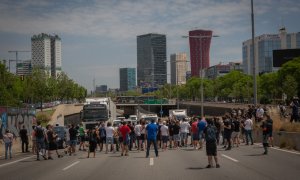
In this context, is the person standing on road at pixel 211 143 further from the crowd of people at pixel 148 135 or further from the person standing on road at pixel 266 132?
the person standing on road at pixel 266 132

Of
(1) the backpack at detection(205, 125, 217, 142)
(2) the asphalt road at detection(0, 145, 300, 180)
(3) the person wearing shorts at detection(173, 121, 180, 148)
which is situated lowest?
(2) the asphalt road at detection(0, 145, 300, 180)

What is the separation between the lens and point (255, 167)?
1527 cm

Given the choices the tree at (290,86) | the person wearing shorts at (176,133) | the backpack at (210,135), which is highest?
the tree at (290,86)

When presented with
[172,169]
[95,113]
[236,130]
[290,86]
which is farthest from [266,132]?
[290,86]

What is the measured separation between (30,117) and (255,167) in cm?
3167

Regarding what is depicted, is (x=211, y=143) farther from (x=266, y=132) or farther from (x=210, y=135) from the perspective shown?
(x=266, y=132)

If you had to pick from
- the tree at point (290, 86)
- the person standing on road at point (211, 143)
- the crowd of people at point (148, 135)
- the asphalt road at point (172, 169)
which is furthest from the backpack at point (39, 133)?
the tree at point (290, 86)

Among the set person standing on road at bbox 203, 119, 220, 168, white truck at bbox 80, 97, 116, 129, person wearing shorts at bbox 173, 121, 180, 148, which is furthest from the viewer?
white truck at bbox 80, 97, 116, 129

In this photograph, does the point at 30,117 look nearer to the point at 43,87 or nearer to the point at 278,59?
the point at 43,87

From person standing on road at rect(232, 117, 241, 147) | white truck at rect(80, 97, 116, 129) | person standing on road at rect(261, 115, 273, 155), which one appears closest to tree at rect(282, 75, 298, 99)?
white truck at rect(80, 97, 116, 129)

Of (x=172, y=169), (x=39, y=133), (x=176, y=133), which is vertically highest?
(x=39, y=133)

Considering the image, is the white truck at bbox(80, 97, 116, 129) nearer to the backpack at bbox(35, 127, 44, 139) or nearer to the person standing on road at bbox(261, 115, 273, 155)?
the backpack at bbox(35, 127, 44, 139)

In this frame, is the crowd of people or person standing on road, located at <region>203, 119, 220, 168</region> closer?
person standing on road, located at <region>203, 119, 220, 168</region>

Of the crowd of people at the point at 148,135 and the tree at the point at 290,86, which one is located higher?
the tree at the point at 290,86
